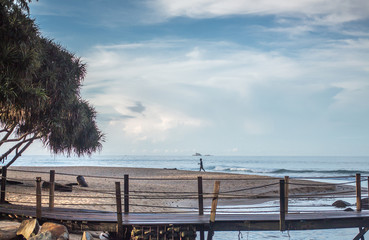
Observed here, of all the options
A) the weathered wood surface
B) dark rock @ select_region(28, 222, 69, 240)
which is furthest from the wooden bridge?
dark rock @ select_region(28, 222, 69, 240)

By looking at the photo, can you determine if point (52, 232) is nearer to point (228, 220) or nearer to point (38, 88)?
point (228, 220)

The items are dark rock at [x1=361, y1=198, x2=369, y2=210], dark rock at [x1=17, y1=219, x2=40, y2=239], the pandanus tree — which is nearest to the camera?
dark rock at [x1=17, y1=219, x2=40, y2=239]

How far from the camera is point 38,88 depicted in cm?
1572

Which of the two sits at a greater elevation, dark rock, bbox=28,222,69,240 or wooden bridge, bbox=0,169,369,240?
wooden bridge, bbox=0,169,369,240

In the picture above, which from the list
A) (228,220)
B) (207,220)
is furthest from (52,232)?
(228,220)

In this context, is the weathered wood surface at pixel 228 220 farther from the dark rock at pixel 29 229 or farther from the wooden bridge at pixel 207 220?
the dark rock at pixel 29 229

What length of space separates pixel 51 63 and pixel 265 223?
→ 39.7 ft

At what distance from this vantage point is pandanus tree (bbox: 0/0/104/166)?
1483 cm

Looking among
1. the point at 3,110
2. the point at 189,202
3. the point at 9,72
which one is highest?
the point at 9,72

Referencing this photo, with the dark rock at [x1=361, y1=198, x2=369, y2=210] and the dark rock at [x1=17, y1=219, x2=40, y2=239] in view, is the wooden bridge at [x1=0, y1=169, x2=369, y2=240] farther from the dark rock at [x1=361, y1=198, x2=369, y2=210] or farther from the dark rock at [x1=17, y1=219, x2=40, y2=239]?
the dark rock at [x1=361, y1=198, x2=369, y2=210]

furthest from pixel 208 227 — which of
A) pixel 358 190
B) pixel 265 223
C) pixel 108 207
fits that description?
pixel 108 207

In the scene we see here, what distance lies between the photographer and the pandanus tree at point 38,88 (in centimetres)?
1483

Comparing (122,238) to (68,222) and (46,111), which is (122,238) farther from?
(46,111)

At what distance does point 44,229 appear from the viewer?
10547mm
